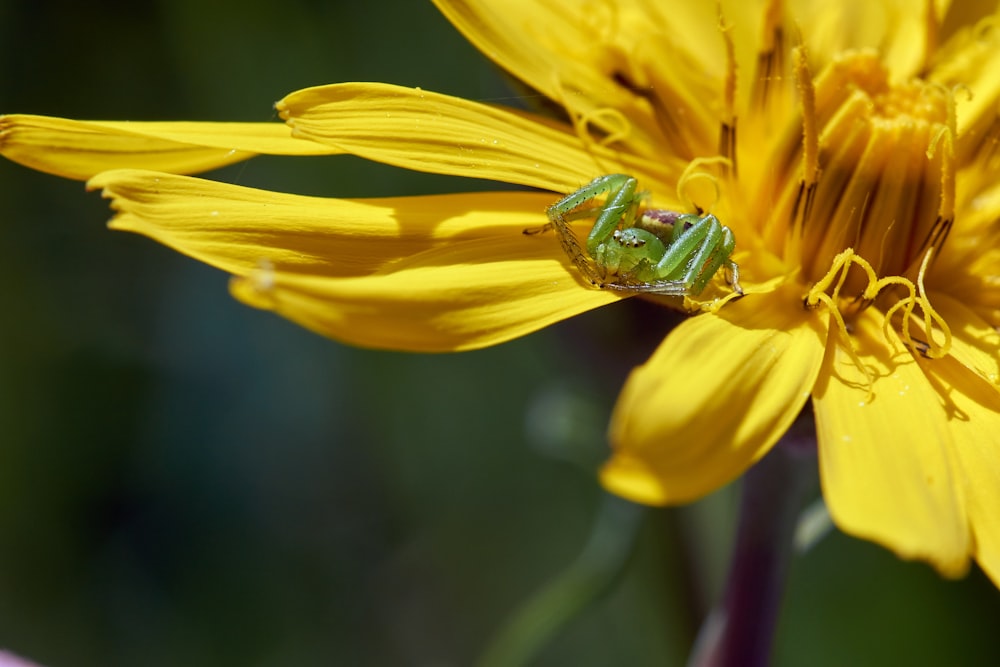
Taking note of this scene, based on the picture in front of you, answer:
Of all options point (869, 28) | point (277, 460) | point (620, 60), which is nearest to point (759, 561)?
point (620, 60)

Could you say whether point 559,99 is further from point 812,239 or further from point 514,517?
point 514,517

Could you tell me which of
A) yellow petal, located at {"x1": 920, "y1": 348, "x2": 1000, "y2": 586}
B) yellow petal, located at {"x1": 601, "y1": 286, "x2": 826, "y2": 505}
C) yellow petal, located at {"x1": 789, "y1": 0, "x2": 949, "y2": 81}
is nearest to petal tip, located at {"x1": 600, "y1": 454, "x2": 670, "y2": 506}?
yellow petal, located at {"x1": 601, "y1": 286, "x2": 826, "y2": 505}

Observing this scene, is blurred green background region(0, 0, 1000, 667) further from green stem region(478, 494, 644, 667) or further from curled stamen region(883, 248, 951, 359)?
curled stamen region(883, 248, 951, 359)

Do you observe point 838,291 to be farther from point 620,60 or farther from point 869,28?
point 869,28

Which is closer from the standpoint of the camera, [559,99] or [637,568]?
[559,99]

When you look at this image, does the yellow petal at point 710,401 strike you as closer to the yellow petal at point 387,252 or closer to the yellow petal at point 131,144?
the yellow petal at point 387,252

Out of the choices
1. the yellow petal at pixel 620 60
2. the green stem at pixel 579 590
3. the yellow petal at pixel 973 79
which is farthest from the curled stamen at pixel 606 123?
the green stem at pixel 579 590

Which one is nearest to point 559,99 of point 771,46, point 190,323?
point 771,46
